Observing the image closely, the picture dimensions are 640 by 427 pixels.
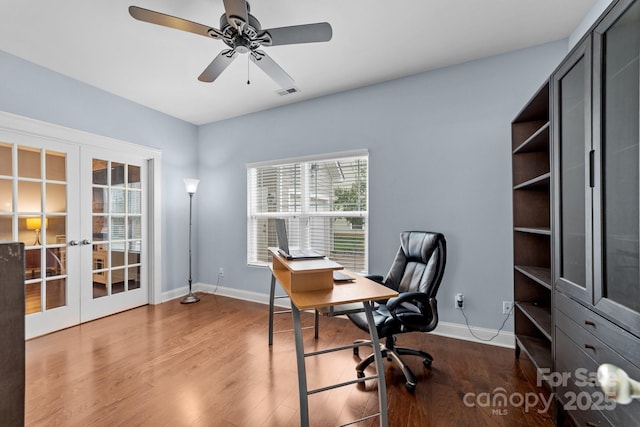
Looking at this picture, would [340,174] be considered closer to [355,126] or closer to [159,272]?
[355,126]

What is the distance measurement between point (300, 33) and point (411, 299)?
6.24 feet

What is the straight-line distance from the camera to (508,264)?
8.55ft

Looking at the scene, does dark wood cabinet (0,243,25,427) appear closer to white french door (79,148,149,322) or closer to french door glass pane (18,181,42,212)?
french door glass pane (18,181,42,212)

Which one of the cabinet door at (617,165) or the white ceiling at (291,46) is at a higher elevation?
the white ceiling at (291,46)

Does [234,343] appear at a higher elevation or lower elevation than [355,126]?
lower

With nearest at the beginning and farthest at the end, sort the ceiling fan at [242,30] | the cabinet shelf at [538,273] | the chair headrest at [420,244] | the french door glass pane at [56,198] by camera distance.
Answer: the ceiling fan at [242,30]
the cabinet shelf at [538,273]
the chair headrest at [420,244]
the french door glass pane at [56,198]

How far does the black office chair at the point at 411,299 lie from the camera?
1958 millimetres

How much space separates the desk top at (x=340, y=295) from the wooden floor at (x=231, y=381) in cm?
76

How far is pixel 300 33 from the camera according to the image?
1.82 meters

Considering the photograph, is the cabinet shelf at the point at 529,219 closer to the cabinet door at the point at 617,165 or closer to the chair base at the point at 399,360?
the chair base at the point at 399,360

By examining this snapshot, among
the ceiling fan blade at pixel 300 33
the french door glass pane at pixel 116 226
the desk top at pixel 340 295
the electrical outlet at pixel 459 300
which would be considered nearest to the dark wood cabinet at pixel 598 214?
the desk top at pixel 340 295

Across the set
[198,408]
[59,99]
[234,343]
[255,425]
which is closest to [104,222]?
[59,99]

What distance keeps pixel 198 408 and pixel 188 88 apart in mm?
3169

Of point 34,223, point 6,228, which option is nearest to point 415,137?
point 34,223
